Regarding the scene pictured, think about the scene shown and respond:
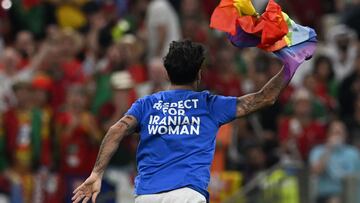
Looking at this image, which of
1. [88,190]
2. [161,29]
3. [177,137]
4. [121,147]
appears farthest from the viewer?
[161,29]

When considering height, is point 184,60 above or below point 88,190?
above

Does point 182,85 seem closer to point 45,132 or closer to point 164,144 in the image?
point 164,144

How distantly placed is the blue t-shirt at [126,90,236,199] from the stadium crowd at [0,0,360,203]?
574cm

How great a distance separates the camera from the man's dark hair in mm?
8500

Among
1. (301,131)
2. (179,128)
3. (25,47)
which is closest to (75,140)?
(25,47)

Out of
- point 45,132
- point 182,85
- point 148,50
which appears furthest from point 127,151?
point 182,85

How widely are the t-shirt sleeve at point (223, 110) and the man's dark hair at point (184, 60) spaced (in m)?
0.25

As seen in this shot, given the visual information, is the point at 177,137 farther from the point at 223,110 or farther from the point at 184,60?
the point at 184,60

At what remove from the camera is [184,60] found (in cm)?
850

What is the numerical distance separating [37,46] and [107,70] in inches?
52.7

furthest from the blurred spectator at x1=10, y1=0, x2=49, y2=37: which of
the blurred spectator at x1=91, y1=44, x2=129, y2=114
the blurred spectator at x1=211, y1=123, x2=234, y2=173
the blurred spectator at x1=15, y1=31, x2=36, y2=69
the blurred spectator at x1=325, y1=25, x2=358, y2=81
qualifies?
the blurred spectator at x1=325, y1=25, x2=358, y2=81

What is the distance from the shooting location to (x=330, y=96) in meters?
17.3

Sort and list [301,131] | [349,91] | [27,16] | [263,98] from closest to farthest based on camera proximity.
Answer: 1. [263,98]
2. [301,131]
3. [349,91]
4. [27,16]

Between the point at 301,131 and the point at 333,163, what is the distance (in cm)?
63
